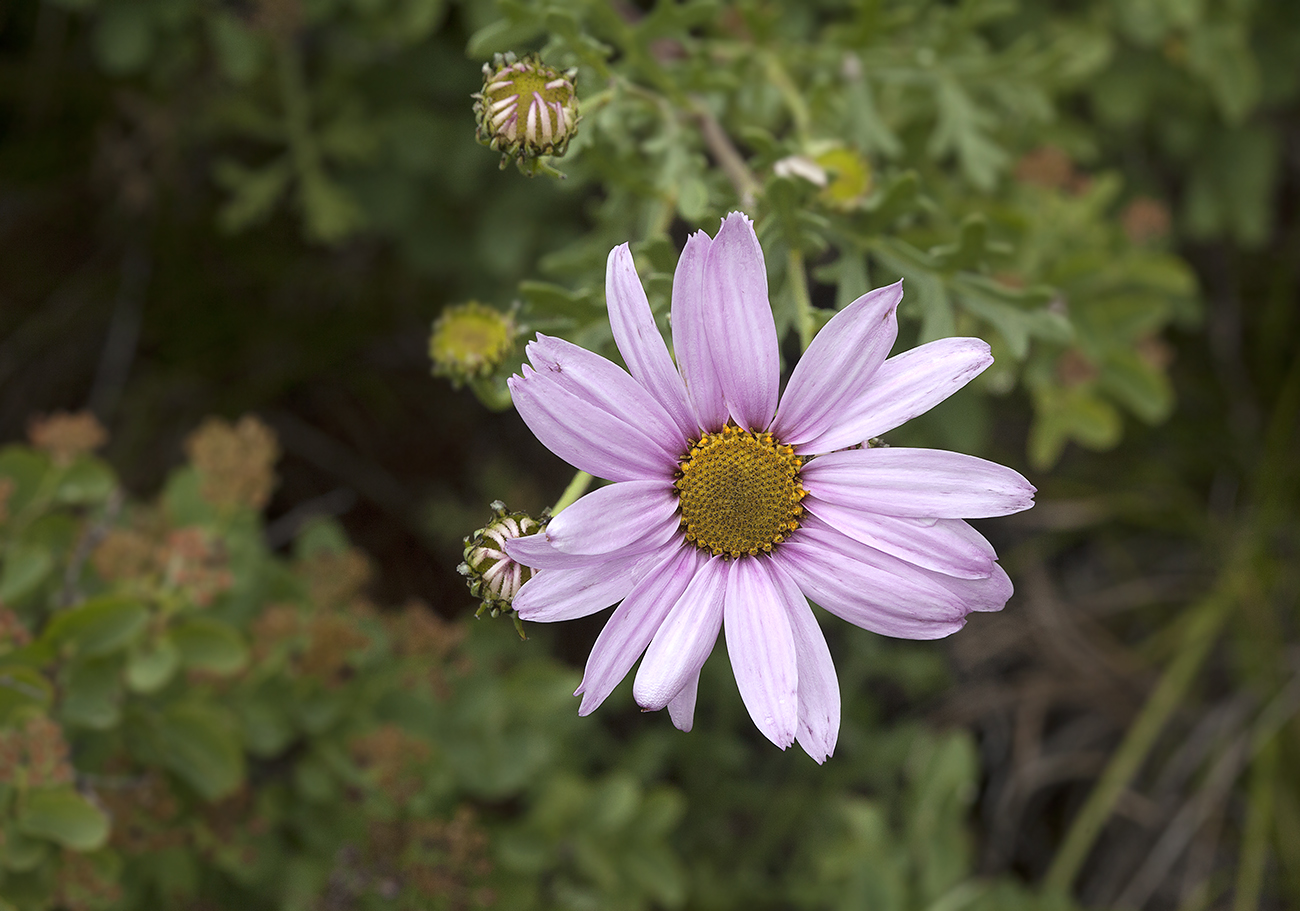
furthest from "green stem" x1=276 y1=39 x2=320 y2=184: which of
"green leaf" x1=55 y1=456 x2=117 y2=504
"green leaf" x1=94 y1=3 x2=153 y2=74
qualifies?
"green leaf" x1=55 y1=456 x2=117 y2=504

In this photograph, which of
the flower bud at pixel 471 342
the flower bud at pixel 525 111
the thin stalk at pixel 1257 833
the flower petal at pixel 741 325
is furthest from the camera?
the thin stalk at pixel 1257 833

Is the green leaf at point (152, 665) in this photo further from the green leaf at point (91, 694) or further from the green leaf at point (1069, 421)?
the green leaf at point (1069, 421)

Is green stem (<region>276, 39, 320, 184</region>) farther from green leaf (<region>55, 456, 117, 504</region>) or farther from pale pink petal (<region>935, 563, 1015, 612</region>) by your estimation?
pale pink petal (<region>935, 563, 1015, 612</region>)

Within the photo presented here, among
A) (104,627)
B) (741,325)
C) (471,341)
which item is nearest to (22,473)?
(104,627)

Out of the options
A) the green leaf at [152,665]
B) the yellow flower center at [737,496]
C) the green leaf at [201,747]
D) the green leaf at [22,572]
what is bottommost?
the green leaf at [201,747]

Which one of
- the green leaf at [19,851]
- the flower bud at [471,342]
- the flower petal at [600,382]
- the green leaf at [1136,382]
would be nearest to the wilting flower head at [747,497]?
the flower petal at [600,382]

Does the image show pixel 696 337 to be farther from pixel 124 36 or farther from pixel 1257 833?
pixel 1257 833

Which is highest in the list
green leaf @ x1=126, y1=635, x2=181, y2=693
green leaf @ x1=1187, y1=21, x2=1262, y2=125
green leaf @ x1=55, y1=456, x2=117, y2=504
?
green leaf @ x1=1187, y1=21, x2=1262, y2=125
